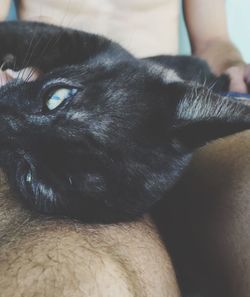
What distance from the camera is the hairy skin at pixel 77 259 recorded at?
0.59 meters

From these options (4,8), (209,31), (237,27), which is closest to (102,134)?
(4,8)

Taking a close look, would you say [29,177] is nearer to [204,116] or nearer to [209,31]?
[204,116]

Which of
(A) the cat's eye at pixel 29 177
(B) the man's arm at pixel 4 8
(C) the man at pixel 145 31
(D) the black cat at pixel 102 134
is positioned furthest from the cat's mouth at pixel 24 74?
(B) the man's arm at pixel 4 8

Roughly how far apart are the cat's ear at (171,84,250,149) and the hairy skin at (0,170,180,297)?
7.6 inches

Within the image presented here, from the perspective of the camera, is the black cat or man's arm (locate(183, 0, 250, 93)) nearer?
the black cat

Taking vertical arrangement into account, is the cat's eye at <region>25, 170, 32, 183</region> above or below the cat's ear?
below

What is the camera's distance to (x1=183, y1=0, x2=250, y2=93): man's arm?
5.97 feet

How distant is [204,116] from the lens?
0.81 meters

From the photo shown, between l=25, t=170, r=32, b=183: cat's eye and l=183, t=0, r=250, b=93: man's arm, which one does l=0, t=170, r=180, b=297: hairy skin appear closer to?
l=25, t=170, r=32, b=183: cat's eye

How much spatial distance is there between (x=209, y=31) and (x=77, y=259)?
60.2 inches

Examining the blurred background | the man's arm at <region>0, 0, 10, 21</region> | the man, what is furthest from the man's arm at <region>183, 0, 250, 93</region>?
the man's arm at <region>0, 0, 10, 21</region>

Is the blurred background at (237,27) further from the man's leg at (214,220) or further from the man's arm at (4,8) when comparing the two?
the man's leg at (214,220)

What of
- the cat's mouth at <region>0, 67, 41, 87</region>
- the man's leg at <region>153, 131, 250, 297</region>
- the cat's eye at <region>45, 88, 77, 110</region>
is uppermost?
the cat's eye at <region>45, 88, 77, 110</region>

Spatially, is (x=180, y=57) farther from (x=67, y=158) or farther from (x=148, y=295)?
(x=148, y=295)
